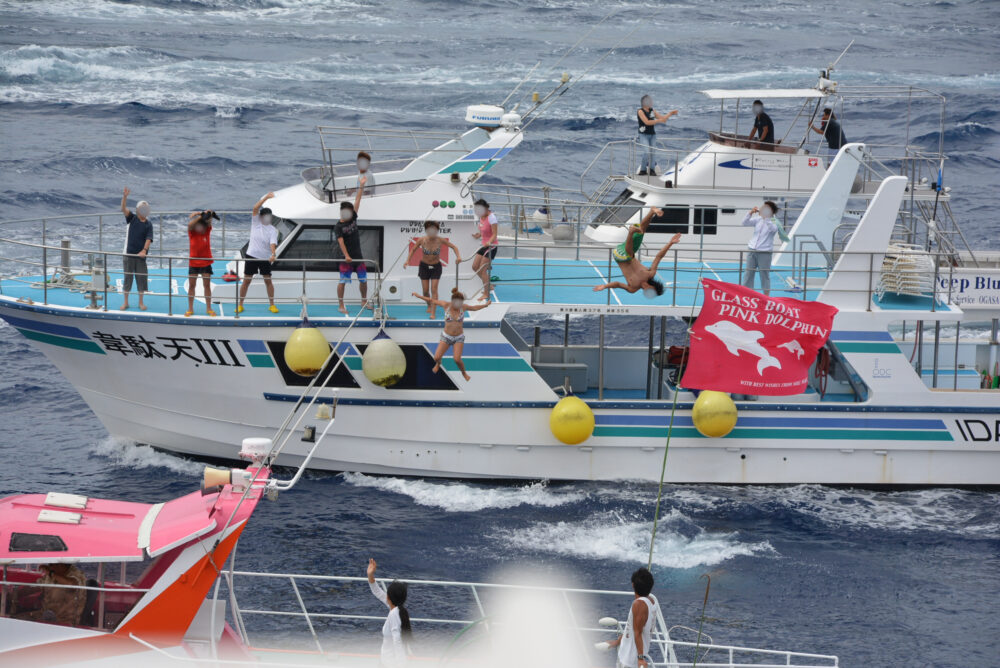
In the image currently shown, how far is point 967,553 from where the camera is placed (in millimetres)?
19156

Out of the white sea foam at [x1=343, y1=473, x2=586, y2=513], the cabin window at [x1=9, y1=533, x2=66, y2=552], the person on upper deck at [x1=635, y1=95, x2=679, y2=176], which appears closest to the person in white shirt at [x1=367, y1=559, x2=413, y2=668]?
the cabin window at [x1=9, y1=533, x2=66, y2=552]

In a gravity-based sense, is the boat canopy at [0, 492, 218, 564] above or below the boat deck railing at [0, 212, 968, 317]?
below

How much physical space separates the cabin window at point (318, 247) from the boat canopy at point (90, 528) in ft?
28.1

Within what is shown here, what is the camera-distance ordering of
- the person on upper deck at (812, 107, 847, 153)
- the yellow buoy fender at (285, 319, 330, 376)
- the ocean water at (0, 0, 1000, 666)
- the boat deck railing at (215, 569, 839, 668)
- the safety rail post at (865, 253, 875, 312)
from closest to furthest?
the boat deck railing at (215, 569, 839, 668) → the ocean water at (0, 0, 1000, 666) → the yellow buoy fender at (285, 319, 330, 376) → the safety rail post at (865, 253, 875, 312) → the person on upper deck at (812, 107, 847, 153)

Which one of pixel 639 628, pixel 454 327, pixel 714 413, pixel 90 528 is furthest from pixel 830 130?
pixel 90 528

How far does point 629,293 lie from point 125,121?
3581 cm

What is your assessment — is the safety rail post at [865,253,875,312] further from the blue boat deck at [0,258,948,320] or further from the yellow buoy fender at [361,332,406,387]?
the yellow buoy fender at [361,332,406,387]

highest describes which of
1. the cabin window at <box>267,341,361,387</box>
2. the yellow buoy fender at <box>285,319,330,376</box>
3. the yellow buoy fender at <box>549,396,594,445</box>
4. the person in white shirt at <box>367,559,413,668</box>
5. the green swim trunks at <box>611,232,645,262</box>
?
the green swim trunks at <box>611,232,645,262</box>

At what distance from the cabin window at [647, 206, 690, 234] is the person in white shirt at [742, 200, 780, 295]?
16.7ft

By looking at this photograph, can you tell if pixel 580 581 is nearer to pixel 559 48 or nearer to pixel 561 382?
pixel 561 382

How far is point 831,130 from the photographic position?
27.1 metres

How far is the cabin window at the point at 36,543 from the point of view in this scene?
11703mm

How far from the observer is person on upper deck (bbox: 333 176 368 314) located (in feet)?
65.4

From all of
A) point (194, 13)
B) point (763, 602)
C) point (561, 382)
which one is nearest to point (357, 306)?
point (561, 382)
